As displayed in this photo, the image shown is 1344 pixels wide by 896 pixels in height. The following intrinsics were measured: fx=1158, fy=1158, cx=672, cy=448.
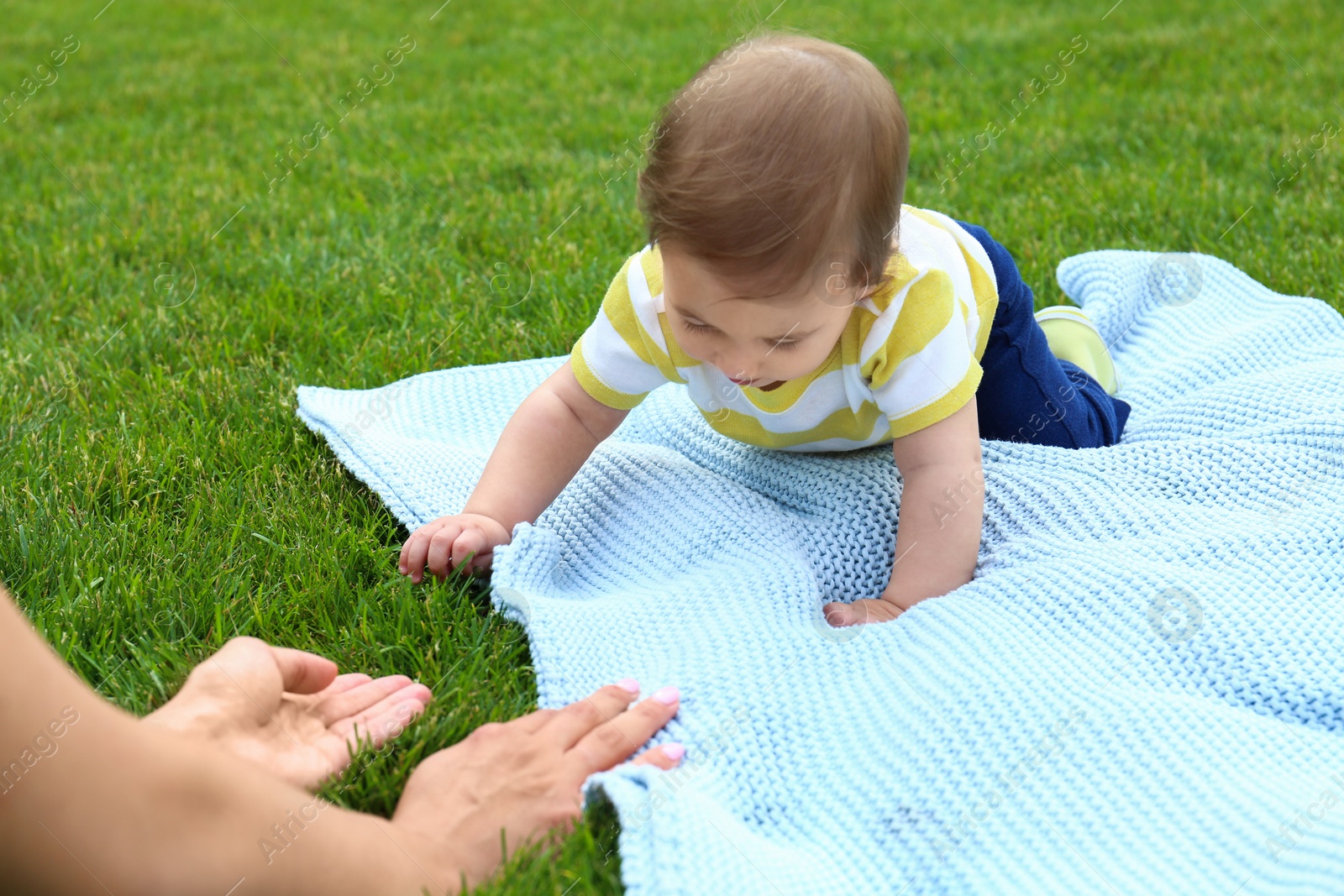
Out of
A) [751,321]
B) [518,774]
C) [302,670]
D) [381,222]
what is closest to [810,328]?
[751,321]

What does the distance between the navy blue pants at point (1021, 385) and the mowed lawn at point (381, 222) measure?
0.85 metres

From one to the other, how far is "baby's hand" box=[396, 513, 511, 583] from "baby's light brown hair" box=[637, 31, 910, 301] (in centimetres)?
56

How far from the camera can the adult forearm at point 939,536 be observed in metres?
1.71

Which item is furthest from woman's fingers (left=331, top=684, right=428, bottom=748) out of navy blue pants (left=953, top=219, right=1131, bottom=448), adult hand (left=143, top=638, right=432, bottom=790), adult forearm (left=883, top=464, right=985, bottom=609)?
navy blue pants (left=953, top=219, right=1131, bottom=448)

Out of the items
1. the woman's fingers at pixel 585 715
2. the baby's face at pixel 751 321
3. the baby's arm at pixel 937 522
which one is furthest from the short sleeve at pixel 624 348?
the woman's fingers at pixel 585 715

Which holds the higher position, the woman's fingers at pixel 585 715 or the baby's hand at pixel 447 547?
the baby's hand at pixel 447 547

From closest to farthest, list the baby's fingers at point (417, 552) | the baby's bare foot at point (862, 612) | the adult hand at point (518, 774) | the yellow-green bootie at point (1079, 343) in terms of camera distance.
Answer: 1. the adult hand at point (518, 774)
2. the baby's bare foot at point (862, 612)
3. the baby's fingers at point (417, 552)
4. the yellow-green bootie at point (1079, 343)

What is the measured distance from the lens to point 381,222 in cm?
341

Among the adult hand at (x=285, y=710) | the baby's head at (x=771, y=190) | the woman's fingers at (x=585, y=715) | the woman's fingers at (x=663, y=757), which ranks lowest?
the woman's fingers at (x=663, y=757)

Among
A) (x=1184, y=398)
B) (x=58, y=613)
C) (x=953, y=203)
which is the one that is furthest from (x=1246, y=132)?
(x=58, y=613)

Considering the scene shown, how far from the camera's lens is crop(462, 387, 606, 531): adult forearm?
6.18 ft

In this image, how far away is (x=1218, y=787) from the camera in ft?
4.29

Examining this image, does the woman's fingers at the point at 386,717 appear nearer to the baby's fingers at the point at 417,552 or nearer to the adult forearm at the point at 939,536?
the baby's fingers at the point at 417,552

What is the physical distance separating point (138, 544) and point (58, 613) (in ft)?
0.71
